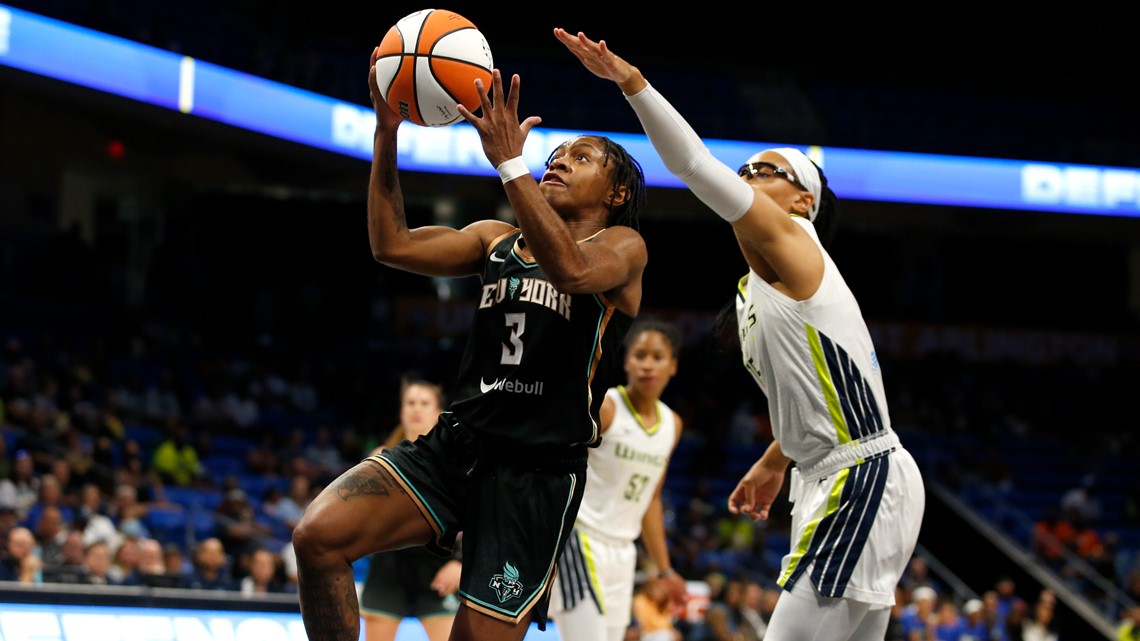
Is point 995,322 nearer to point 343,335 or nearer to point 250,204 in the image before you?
point 343,335

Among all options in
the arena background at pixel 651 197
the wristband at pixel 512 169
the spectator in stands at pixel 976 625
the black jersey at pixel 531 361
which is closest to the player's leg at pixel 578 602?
the black jersey at pixel 531 361

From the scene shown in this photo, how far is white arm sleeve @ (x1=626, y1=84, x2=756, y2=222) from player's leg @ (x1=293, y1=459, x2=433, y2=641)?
1373 millimetres

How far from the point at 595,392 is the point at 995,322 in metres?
22.5

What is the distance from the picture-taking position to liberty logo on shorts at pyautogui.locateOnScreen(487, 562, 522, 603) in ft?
13.0

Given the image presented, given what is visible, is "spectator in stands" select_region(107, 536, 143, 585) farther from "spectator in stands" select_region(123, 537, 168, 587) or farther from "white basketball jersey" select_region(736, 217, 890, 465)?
"white basketball jersey" select_region(736, 217, 890, 465)

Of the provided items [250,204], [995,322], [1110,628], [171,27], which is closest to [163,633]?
[171,27]

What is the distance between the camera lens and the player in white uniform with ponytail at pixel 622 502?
643 centimetres

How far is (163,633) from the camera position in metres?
6.81

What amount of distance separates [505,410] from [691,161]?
3.38 ft

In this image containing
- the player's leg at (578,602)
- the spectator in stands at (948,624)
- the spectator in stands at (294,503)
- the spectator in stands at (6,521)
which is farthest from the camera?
the spectator in stands at (948,624)

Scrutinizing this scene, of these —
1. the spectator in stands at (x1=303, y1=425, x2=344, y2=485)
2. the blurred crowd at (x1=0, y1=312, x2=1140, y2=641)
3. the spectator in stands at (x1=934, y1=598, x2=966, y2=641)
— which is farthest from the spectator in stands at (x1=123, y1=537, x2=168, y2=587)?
the spectator in stands at (x1=934, y1=598, x2=966, y2=641)

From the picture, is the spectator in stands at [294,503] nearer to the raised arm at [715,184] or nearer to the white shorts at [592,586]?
the white shorts at [592,586]

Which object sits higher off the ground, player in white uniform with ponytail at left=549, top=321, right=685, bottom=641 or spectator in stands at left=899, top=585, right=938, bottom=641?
player in white uniform with ponytail at left=549, top=321, right=685, bottom=641

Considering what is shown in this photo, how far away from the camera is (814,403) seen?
401 cm
